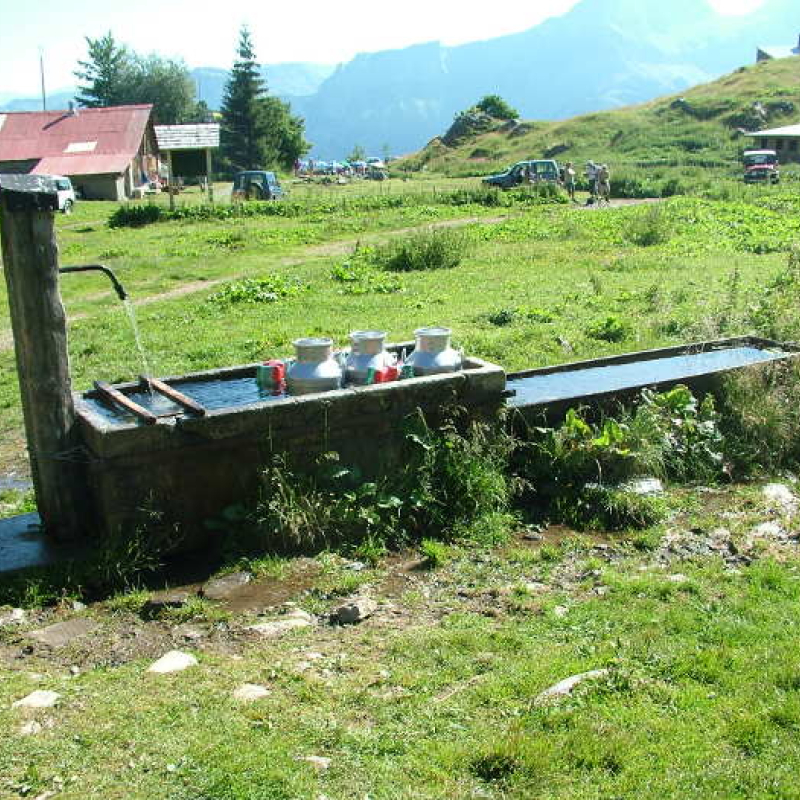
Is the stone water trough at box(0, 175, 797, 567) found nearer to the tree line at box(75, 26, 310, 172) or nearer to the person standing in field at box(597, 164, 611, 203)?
the person standing in field at box(597, 164, 611, 203)

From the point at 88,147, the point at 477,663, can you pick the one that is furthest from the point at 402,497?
the point at 88,147

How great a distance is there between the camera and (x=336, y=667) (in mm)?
5176

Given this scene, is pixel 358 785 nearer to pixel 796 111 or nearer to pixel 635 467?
pixel 635 467

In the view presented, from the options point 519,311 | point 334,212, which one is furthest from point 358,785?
point 334,212

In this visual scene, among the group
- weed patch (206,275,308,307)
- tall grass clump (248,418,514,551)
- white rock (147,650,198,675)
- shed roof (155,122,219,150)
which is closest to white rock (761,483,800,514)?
tall grass clump (248,418,514,551)

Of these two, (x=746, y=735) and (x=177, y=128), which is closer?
(x=746, y=735)

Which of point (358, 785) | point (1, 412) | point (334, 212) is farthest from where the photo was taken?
point (334, 212)

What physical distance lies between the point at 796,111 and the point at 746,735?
75.1 metres

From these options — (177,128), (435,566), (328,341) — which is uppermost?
(177,128)

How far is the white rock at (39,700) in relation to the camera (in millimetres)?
4762

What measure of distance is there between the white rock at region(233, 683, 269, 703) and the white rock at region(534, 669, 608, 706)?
4.17 ft

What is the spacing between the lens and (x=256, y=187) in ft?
150

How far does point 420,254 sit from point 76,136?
128ft

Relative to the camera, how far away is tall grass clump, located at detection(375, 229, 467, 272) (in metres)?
20.2
